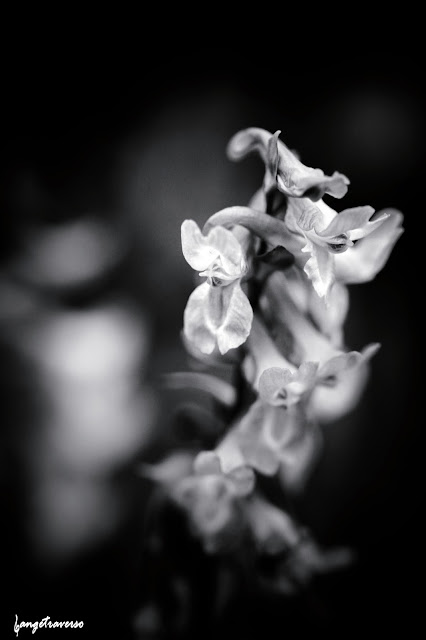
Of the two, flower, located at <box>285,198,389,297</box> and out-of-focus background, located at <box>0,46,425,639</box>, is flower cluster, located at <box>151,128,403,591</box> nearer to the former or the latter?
flower, located at <box>285,198,389,297</box>

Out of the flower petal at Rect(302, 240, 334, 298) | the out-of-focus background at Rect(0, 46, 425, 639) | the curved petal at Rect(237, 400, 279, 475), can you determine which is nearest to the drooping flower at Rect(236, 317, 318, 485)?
the curved petal at Rect(237, 400, 279, 475)

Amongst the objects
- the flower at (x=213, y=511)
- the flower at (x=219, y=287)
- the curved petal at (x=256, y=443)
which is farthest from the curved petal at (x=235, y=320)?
the flower at (x=213, y=511)

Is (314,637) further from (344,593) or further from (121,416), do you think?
(121,416)

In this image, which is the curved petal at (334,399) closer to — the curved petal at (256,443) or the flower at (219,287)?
the curved petal at (256,443)

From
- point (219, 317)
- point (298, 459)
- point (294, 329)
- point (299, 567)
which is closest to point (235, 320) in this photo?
point (219, 317)

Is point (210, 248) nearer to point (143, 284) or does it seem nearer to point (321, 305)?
point (321, 305)

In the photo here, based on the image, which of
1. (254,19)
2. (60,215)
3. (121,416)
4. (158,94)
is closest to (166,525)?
(121,416)

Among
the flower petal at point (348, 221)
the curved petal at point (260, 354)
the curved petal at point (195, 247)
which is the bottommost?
the curved petal at point (260, 354)
